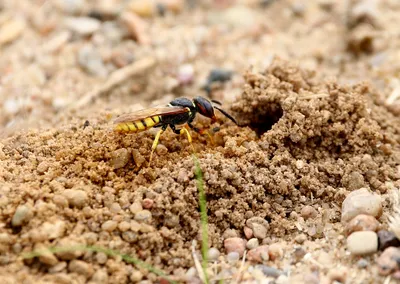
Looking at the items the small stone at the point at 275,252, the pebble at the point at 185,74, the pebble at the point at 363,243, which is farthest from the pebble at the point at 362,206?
the pebble at the point at 185,74

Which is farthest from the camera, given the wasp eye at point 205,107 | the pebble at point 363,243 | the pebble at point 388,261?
the wasp eye at point 205,107

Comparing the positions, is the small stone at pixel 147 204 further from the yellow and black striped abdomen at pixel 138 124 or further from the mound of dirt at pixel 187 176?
the yellow and black striped abdomen at pixel 138 124

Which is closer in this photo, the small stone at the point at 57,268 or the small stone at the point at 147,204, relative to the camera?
the small stone at the point at 57,268

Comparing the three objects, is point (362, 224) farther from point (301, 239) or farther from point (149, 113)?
point (149, 113)

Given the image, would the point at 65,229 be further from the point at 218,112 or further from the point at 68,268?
the point at 218,112

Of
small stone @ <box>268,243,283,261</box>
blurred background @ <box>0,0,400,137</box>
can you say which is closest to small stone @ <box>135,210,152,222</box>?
small stone @ <box>268,243,283,261</box>

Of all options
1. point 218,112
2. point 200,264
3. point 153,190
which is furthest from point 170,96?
point 200,264

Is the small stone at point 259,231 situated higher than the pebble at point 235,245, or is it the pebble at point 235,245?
the small stone at point 259,231

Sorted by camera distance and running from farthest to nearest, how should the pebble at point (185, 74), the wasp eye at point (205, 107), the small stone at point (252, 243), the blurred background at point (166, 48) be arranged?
1. the pebble at point (185, 74)
2. the blurred background at point (166, 48)
3. the wasp eye at point (205, 107)
4. the small stone at point (252, 243)

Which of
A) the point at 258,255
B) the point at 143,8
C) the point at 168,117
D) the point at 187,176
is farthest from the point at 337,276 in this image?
the point at 143,8
